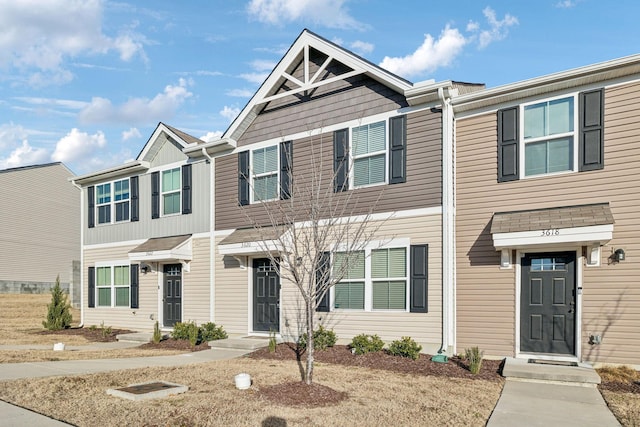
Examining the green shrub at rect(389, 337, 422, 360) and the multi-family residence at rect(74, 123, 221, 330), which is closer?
the green shrub at rect(389, 337, 422, 360)

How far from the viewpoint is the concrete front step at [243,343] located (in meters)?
11.4

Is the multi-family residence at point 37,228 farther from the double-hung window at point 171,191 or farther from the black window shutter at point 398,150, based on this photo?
the black window shutter at point 398,150

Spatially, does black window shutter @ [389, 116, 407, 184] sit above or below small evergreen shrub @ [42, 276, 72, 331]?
above

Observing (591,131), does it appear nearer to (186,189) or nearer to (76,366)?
(76,366)

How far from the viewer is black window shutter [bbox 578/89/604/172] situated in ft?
28.9

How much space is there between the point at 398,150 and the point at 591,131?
366cm

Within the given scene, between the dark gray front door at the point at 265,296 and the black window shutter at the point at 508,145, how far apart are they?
19.6ft

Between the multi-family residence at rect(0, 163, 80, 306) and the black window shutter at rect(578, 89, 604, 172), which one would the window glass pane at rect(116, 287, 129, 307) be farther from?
the black window shutter at rect(578, 89, 604, 172)

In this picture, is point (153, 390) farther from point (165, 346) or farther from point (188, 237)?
point (188, 237)

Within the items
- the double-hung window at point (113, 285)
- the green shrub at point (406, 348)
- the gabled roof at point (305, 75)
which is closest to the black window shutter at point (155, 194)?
the double-hung window at point (113, 285)

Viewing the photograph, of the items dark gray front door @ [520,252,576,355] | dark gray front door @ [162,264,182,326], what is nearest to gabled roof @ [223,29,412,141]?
dark gray front door @ [520,252,576,355]

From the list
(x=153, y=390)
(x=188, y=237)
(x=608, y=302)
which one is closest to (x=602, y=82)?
(x=608, y=302)

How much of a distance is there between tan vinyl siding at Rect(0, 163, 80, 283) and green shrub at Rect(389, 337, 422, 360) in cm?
2473

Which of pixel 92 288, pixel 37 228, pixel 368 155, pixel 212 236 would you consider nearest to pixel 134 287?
pixel 92 288
